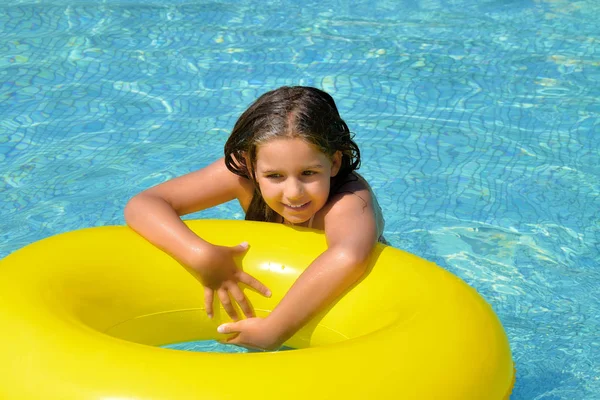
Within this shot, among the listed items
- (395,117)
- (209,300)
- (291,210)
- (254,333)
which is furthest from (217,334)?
(395,117)

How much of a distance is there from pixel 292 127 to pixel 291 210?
0.26 metres

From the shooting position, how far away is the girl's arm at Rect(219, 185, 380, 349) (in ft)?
8.42

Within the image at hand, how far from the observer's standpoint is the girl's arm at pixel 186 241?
270 centimetres

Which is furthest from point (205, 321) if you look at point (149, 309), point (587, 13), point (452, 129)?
point (587, 13)

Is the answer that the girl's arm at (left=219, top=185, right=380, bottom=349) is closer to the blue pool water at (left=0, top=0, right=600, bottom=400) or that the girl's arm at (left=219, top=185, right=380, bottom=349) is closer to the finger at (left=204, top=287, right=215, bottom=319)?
the finger at (left=204, top=287, right=215, bottom=319)

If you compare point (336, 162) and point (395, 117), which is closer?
point (336, 162)

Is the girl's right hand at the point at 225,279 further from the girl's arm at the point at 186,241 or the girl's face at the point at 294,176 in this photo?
the girl's face at the point at 294,176

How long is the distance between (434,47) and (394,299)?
3.56 meters

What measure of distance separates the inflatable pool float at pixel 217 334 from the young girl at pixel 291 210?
54mm

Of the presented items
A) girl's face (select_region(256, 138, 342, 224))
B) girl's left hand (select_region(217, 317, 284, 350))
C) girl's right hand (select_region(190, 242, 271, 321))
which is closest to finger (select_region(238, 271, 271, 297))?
girl's right hand (select_region(190, 242, 271, 321))

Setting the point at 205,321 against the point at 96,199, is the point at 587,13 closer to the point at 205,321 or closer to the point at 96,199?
the point at 96,199

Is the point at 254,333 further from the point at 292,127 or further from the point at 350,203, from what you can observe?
the point at 292,127

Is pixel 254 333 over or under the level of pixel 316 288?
under

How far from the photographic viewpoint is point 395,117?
4.99m
